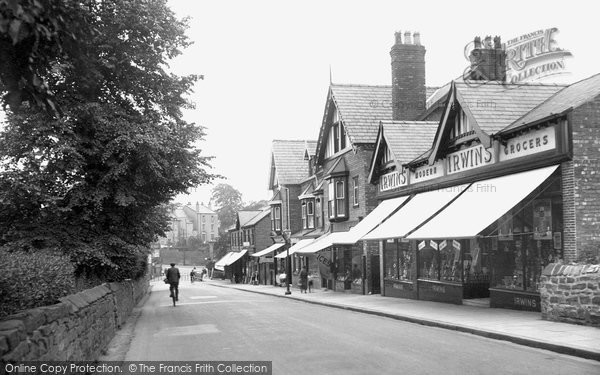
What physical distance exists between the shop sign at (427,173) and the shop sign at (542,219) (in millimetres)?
5466

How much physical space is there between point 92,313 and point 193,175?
8618 mm

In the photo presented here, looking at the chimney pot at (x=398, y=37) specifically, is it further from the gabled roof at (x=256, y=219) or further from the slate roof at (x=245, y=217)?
the slate roof at (x=245, y=217)

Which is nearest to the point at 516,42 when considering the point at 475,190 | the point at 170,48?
the point at 475,190

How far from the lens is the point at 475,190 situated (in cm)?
1778

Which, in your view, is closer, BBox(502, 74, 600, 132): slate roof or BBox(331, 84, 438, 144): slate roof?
BBox(502, 74, 600, 132): slate roof

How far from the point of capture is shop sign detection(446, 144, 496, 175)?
1761 centimetres

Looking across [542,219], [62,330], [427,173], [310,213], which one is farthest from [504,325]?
[310,213]

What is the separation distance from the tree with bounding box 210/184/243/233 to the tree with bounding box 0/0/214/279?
99.9 meters

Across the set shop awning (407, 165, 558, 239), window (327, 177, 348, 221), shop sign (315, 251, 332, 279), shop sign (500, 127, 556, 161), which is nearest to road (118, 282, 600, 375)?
shop awning (407, 165, 558, 239)

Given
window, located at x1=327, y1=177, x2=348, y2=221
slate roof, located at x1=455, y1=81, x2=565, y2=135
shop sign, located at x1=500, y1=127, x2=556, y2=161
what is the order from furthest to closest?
window, located at x1=327, y1=177, x2=348, y2=221 → slate roof, located at x1=455, y1=81, x2=565, y2=135 → shop sign, located at x1=500, y1=127, x2=556, y2=161

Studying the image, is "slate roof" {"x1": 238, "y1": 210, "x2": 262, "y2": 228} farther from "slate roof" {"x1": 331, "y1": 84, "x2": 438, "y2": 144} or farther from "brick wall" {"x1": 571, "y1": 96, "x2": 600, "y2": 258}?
"brick wall" {"x1": 571, "y1": 96, "x2": 600, "y2": 258}

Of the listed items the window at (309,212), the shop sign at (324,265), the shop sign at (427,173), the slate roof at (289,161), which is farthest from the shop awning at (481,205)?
the slate roof at (289,161)

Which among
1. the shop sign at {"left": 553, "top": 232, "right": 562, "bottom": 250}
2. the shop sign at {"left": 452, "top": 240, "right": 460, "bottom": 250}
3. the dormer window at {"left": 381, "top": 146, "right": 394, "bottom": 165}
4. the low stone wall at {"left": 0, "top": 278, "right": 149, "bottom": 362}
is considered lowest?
the low stone wall at {"left": 0, "top": 278, "right": 149, "bottom": 362}

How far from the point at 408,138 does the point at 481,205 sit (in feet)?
32.4
